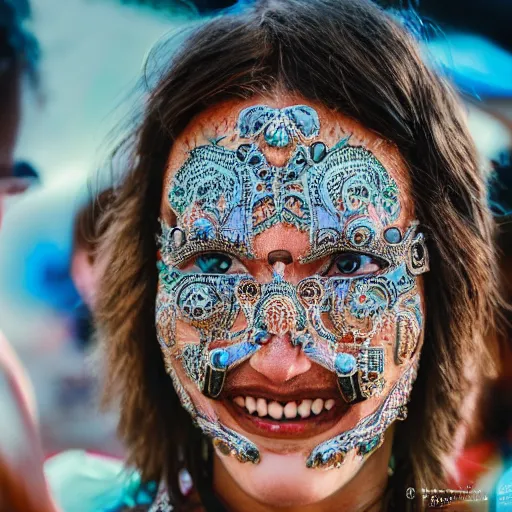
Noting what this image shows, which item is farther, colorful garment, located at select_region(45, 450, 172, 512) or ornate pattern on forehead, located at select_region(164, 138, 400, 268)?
colorful garment, located at select_region(45, 450, 172, 512)

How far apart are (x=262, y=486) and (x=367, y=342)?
496 millimetres

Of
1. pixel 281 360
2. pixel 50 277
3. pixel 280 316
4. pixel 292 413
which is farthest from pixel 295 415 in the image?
pixel 50 277

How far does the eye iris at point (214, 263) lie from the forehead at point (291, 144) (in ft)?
0.93

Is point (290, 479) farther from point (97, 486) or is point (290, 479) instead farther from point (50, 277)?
point (50, 277)

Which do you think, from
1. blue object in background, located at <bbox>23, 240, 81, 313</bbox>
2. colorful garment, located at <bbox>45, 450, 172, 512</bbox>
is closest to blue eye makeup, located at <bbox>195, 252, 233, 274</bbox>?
blue object in background, located at <bbox>23, 240, 81, 313</bbox>

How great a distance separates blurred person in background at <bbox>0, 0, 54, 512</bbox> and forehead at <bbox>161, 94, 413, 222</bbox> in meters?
0.56

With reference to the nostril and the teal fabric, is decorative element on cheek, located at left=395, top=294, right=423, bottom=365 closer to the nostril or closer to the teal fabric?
the nostril

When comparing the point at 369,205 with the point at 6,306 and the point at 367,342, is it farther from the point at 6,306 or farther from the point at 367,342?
the point at 6,306

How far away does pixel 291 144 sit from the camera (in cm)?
179

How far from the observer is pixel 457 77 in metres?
1.97

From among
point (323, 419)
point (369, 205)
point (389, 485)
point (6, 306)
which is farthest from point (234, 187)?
point (389, 485)

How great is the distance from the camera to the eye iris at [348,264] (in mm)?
1785

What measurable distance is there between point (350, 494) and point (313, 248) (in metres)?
0.75

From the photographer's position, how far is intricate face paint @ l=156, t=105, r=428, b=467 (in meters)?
1.77
